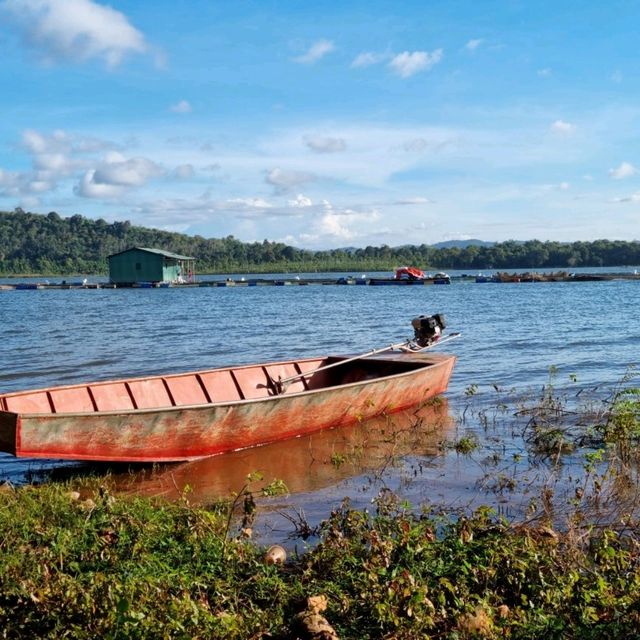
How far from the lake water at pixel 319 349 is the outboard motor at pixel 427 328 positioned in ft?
3.47

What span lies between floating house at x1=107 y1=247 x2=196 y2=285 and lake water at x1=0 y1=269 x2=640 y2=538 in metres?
29.5

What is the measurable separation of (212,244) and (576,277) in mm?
81858

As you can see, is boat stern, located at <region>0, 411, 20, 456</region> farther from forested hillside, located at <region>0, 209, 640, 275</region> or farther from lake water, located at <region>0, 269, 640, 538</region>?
forested hillside, located at <region>0, 209, 640, 275</region>

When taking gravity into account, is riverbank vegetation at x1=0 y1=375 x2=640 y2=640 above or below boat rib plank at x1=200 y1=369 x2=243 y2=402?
below

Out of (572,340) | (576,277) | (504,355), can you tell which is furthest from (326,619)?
(576,277)

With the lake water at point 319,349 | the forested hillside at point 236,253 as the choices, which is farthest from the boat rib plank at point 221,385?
the forested hillside at point 236,253

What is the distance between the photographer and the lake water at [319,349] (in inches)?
344

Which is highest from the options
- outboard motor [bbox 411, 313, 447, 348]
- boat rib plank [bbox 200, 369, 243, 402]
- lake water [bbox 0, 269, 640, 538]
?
outboard motor [bbox 411, 313, 447, 348]

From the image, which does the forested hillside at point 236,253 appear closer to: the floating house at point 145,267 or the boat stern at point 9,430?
the floating house at point 145,267

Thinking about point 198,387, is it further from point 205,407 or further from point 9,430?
point 9,430

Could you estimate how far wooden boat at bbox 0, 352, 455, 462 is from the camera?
8.03 metres

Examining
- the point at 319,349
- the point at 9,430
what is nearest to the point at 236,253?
the point at 319,349

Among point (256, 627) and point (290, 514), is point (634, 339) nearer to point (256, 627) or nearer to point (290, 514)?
point (290, 514)

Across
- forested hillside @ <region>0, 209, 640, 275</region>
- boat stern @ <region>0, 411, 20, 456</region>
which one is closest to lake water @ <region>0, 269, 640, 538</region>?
boat stern @ <region>0, 411, 20, 456</region>
